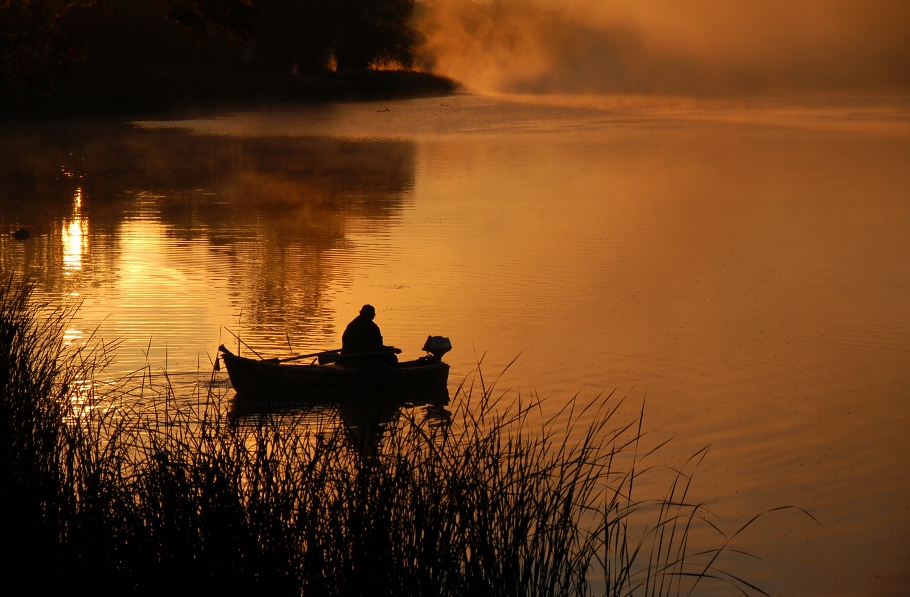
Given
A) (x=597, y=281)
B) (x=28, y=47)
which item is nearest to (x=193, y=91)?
(x=597, y=281)

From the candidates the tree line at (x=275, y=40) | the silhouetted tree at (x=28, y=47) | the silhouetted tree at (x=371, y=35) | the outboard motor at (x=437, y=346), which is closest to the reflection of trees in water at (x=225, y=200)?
the outboard motor at (x=437, y=346)

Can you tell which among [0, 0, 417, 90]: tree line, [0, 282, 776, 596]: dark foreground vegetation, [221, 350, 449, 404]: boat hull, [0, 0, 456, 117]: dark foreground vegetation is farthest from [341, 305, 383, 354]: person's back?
[0, 0, 456, 117]: dark foreground vegetation

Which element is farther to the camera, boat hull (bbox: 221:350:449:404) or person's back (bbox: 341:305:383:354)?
person's back (bbox: 341:305:383:354)

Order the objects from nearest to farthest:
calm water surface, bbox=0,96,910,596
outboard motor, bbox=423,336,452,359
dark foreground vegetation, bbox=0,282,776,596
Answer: dark foreground vegetation, bbox=0,282,776,596
calm water surface, bbox=0,96,910,596
outboard motor, bbox=423,336,452,359

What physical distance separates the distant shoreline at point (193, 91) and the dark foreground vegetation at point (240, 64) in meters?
0.07

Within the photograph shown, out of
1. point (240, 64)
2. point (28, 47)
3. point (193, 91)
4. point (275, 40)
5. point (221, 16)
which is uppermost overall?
point (275, 40)

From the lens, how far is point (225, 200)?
27766 millimetres

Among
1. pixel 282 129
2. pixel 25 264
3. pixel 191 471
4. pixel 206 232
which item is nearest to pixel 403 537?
pixel 191 471

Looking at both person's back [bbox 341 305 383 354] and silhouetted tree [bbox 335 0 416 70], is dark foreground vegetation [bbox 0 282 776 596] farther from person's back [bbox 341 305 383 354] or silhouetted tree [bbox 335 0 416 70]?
silhouetted tree [bbox 335 0 416 70]

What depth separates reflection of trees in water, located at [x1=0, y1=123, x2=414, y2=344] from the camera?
59.4 ft

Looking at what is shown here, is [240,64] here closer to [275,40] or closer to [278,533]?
[275,40]

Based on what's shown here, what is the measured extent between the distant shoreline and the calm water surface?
47.1 ft

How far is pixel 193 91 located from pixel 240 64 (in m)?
13.3

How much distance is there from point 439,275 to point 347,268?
1.67 meters
